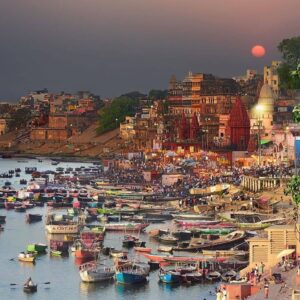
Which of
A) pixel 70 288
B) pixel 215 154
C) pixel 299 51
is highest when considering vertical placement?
pixel 299 51

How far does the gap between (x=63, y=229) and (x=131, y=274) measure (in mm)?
12253

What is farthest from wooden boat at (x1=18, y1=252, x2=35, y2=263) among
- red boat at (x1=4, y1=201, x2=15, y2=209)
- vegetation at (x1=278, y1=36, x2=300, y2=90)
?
vegetation at (x1=278, y1=36, x2=300, y2=90)

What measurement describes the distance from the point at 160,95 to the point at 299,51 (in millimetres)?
58127

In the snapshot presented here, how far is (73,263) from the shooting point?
36.6 metres

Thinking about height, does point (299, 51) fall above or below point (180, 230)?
above

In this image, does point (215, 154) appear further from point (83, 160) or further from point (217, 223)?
point (83, 160)

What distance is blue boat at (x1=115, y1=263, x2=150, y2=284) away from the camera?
32156mm

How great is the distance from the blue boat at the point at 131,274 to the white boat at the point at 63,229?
35.5ft

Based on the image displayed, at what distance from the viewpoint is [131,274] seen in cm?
3225

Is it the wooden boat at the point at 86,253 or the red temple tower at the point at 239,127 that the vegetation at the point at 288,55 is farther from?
the wooden boat at the point at 86,253

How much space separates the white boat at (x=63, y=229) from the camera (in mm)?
43812

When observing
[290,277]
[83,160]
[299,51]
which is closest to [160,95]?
[83,160]

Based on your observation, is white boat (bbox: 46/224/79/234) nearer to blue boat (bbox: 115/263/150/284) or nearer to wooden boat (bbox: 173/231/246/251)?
wooden boat (bbox: 173/231/246/251)

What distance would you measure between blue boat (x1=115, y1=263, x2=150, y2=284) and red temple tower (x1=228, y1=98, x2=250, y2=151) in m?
41.9
